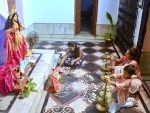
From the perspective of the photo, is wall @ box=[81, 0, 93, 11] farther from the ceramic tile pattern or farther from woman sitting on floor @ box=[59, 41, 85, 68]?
woman sitting on floor @ box=[59, 41, 85, 68]

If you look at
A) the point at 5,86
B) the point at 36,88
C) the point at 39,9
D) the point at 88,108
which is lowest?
the point at 88,108

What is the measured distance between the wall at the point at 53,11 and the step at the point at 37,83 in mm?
2108

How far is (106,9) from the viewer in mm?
5145

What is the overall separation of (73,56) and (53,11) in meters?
2.32

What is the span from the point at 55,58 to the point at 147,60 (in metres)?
1.79

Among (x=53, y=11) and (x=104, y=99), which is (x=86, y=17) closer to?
(x=53, y=11)

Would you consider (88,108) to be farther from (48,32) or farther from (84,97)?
(48,32)

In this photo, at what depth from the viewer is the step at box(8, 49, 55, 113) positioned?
185 cm

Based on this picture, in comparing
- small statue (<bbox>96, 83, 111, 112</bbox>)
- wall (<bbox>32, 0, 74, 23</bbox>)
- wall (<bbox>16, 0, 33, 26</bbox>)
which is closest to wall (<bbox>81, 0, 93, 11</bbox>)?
wall (<bbox>32, 0, 74, 23</bbox>)

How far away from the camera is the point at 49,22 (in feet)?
17.6

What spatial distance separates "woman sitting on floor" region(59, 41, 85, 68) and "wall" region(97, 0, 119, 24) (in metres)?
2.15

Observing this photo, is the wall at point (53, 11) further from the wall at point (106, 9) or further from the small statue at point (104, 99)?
the small statue at point (104, 99)

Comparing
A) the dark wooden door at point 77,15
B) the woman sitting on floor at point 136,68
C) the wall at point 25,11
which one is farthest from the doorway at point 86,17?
the woman sitting on floor at point 136,68

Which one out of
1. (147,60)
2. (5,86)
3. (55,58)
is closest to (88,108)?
(5,86)
